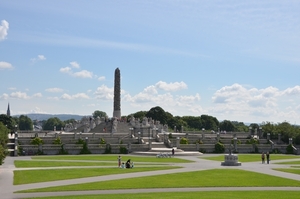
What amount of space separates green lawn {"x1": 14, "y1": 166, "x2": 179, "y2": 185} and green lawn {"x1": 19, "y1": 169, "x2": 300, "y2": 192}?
4.38 m

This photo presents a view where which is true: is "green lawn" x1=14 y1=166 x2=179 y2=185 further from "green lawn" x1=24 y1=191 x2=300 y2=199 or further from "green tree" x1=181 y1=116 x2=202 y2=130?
"green tree" x1=181 y1=116 x2=202 y2=130

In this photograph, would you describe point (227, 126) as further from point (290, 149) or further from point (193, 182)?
point (193, 182)

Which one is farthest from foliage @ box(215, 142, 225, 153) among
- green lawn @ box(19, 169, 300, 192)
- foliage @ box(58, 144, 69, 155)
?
green lawn @ box(19, 169, 300, 192)

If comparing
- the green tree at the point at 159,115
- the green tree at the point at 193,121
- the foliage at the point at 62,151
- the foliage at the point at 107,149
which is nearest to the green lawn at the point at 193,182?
the foliage at the point at 107,149

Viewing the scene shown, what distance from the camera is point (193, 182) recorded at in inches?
1329

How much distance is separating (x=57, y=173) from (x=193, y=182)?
12473mm

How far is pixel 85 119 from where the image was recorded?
113 metres

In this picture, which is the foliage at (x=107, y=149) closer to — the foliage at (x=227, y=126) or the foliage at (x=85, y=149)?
the foliage at (x=85, y=149)

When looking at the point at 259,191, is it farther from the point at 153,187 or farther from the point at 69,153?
the point at 69,153

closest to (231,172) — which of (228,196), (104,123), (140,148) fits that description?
(228,196)

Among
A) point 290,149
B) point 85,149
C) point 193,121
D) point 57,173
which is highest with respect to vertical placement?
point 193,121

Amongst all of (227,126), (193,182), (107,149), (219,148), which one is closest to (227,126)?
(227,126)

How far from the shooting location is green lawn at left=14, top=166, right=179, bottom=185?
3459 centimetres

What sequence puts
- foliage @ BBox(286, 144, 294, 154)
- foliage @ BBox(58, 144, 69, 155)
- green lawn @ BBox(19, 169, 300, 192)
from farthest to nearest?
foliage @ BBox(286, 144, 294, 154) → foliage @ BBox(58, 144, 69, 155) → green lawn @ BBox(19, 169, 300, 192)
